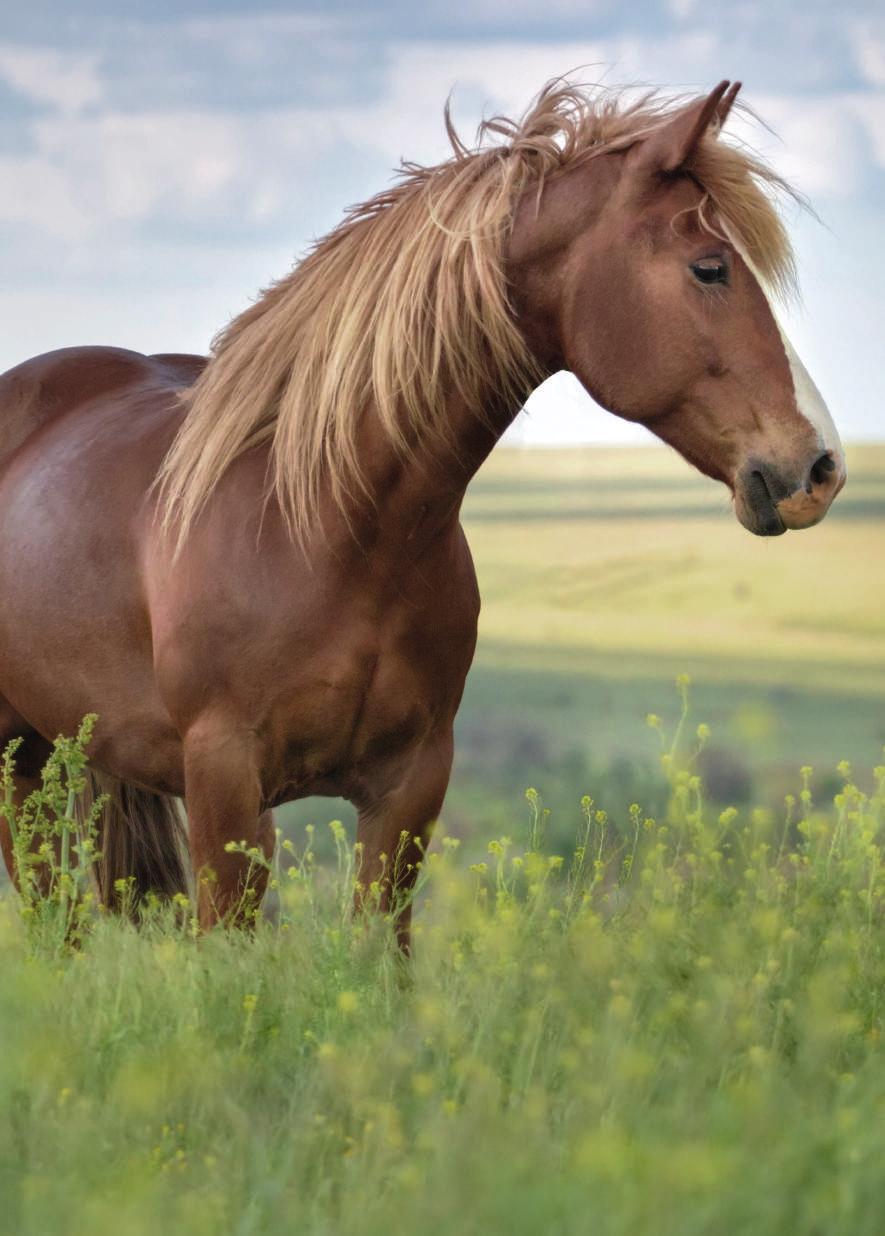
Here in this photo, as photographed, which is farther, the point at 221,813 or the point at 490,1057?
the point at 221,813

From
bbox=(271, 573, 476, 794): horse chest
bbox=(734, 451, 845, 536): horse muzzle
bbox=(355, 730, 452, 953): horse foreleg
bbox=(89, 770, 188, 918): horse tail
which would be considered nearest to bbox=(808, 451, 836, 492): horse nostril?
bbox=(734, 451, 845, 536): horse muzzle

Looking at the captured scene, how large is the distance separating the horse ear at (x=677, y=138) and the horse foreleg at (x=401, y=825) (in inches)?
61.9

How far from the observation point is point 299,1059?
10.5 ft

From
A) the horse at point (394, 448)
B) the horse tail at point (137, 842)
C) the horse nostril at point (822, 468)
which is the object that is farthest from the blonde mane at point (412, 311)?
the horse tail at point (137, 842)

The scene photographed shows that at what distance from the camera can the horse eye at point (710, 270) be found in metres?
3.69

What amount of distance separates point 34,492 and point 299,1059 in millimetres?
2500

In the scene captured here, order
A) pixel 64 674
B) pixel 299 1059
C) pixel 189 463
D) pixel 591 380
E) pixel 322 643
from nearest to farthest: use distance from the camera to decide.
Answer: pixel 299 1059, pixel 591 380, pixel 322 643, pixel 189 463, pixel 64 674

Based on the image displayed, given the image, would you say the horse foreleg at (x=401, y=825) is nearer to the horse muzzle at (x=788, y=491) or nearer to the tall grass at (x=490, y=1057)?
the tall grass at (x=490, y=1057)

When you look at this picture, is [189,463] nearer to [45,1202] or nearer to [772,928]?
[772,928]

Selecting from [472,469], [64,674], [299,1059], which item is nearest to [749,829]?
[472,469]

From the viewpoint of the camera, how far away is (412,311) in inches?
155

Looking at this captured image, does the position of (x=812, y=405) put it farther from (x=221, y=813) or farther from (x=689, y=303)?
(x=221, y=813)

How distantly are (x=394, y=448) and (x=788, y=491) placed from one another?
0.97 meters

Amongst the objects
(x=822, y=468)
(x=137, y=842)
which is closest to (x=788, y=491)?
(x=822, y=468)
